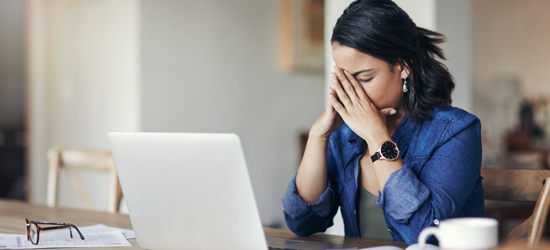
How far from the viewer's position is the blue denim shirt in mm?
998

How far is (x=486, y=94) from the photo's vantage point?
5035 mm

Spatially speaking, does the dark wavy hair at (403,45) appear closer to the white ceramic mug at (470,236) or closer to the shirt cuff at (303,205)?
the shirt cuff at (303,205)

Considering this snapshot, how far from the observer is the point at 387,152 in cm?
103

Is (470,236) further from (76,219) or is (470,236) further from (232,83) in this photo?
(232,83)

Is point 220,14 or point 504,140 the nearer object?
point 220,14

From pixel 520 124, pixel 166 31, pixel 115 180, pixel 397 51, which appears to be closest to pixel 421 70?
pixel 397 51

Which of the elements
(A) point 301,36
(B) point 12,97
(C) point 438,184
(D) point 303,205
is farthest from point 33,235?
(B) point 12,97

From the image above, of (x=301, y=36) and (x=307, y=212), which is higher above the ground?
(x=301, y=36)

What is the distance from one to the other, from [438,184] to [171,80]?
2.01 meters

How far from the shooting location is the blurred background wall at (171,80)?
268 cm

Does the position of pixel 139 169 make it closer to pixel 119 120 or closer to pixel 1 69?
pixel 119 120

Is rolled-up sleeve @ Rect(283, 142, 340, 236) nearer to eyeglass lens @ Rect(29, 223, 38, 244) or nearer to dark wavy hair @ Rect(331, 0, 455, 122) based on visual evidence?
dark wavy hair @ Rect(331, 0, 455, 122)

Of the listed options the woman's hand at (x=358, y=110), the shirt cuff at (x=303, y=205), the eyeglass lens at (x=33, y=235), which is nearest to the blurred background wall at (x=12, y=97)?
the eyeglass lens at (x=33, y=235)

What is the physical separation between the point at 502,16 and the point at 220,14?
3.34m
